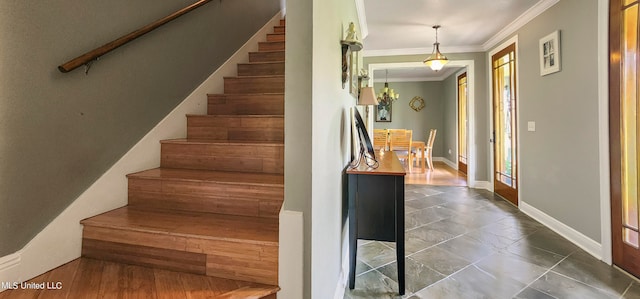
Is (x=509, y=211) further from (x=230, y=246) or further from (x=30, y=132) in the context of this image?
(x=30, y=132)

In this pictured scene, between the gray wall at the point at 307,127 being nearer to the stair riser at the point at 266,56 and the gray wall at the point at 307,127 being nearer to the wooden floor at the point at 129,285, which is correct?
the wooden floor at the point at 129,285

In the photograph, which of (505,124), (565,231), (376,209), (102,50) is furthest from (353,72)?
(505,124)

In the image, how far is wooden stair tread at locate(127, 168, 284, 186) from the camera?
1562 millimetres

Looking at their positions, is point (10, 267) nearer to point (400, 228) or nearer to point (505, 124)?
point (400, 228)

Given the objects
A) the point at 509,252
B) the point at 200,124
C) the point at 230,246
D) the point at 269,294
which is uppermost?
the point at 200,124

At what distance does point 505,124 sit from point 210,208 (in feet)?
14.1

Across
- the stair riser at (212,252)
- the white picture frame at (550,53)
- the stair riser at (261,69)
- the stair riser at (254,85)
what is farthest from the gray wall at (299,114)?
the white picture frame at (550,53)

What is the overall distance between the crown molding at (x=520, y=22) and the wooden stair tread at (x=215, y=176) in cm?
346

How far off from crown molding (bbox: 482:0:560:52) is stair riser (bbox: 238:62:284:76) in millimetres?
2917

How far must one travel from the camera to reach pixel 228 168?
189cm

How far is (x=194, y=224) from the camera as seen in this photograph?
142cm

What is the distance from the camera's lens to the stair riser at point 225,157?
1823mm

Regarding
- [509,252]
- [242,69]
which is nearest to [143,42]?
[242,69]

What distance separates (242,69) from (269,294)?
230 cm
